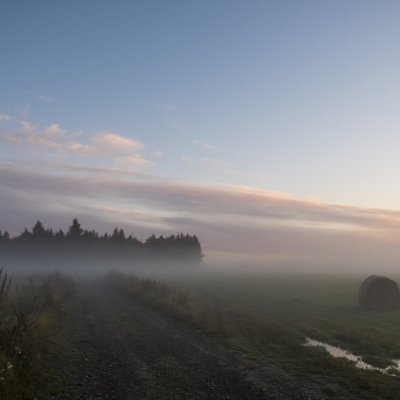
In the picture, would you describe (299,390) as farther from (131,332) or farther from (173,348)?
(131,332)

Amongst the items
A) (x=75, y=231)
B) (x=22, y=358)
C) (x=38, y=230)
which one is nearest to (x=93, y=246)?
(x=75, y=231)

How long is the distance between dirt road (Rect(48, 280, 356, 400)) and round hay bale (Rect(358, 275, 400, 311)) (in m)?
Result: 20.3

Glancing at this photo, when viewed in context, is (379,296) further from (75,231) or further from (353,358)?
(75,231)

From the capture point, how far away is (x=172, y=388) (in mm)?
10250

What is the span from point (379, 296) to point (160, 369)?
87.6 feet

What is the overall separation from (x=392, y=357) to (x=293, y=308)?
49.2ft

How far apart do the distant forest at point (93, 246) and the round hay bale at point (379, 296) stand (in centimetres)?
11289

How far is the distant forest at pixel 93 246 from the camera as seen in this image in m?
120

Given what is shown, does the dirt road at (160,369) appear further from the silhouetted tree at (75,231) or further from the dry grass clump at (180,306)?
the silhouetted tree at (75,231)

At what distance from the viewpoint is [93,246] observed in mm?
135750

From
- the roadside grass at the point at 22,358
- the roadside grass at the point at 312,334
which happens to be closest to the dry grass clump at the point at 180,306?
the roadside grass at the point at 312,334

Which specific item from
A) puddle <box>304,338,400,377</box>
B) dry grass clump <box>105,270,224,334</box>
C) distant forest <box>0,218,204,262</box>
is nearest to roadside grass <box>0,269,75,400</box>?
dry grass clump <box>105,270,224,334</box>

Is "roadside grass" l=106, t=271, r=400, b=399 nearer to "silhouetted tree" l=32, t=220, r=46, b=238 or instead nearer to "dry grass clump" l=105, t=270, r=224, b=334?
"dry grass clump" l=105, t=270, r=224, b=334

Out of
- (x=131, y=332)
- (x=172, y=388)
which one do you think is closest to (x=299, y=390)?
(x=172, y=388)
